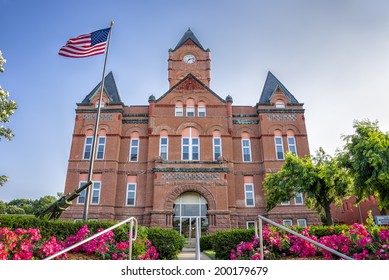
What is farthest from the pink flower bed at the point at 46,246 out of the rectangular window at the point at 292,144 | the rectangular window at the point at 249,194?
the rectangular window at the point at 292,144

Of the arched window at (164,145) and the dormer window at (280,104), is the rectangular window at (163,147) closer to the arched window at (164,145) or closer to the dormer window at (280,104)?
the arched window at (164,145)

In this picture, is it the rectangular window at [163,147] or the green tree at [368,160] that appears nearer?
the green tree at [368,160]

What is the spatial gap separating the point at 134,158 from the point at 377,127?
20159mm

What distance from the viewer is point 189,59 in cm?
3697

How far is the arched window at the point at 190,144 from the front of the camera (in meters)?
27.0

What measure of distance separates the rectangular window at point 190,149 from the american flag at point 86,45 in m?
12.9

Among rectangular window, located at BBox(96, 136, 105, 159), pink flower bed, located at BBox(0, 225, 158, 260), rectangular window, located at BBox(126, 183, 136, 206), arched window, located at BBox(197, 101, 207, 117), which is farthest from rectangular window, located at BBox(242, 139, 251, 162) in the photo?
pink flower bed, located at BBox(0, 225, 158, 260)

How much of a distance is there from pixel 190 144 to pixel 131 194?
289 inches

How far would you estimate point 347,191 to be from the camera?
1961 cm

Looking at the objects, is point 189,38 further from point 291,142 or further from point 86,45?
point 86,45

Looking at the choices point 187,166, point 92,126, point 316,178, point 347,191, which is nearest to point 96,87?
point 92,126

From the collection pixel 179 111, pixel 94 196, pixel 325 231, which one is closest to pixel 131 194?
pixel 94 196
